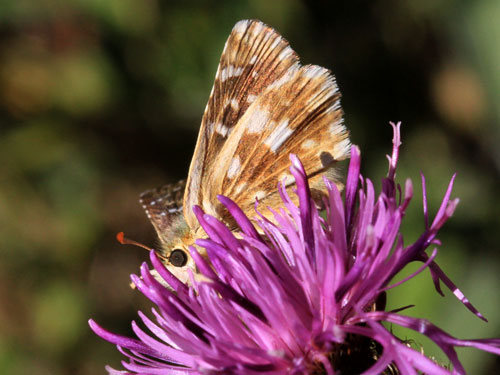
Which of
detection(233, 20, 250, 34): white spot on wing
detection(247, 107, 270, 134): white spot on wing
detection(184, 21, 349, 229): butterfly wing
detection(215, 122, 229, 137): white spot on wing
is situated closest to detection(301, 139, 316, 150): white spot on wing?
detection(184, 21, 349, 229): butterfly wing

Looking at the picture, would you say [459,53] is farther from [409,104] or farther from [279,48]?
[279,48]

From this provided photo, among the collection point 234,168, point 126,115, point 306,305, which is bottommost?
point 306,305

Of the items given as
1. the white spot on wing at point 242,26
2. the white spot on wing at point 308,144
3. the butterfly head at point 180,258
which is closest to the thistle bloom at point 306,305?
the butterfly head at point 180,258

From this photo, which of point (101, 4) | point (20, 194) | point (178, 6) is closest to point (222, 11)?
point (178, 6)

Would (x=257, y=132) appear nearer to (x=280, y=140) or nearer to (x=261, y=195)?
(x=280, y=140)

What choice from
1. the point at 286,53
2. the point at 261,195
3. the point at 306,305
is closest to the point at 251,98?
the point at 286,53

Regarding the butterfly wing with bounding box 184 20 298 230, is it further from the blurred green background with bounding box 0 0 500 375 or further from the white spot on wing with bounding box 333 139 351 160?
the blurred green background with bounding box 0 0 500 375

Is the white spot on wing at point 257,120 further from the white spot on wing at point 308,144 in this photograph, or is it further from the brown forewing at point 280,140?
the white spot on wing at point 308,144
